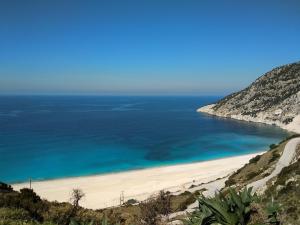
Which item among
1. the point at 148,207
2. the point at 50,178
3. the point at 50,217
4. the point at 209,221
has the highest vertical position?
the point at 209,221

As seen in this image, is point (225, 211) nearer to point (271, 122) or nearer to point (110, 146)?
point (110, 146)

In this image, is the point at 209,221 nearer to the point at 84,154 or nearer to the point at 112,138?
the point at 84,154

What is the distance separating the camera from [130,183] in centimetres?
5381

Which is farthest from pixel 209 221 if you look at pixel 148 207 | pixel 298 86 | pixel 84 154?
pixel 298 86

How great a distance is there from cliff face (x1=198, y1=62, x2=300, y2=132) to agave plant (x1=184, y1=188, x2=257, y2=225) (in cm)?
11670

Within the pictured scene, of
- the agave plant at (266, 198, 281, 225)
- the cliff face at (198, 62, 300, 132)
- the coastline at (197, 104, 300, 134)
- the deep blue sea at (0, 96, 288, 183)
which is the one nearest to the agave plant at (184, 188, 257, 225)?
the agave plant at (266, 198, 281, 225)

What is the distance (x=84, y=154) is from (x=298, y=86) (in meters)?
113

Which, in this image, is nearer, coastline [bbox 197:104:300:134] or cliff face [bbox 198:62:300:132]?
coastline [bbox 197:104:300:134]

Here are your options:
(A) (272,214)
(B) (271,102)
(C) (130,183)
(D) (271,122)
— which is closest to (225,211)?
(A) (272,214)

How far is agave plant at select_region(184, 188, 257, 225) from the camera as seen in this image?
827cm

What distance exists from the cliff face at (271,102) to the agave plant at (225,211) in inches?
4594

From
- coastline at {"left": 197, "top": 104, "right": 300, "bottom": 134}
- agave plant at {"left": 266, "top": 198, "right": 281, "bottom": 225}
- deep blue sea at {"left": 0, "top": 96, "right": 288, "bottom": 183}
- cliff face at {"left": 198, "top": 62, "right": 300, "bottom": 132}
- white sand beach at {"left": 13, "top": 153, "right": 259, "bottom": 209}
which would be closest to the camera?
agave plant at {"left": 266, "top": 198, "right": 281, "bottom": 225}

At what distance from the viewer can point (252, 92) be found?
17325cm

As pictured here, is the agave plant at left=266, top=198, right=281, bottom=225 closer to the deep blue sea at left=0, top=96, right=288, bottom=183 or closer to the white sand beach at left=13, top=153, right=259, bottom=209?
the white sand beach at left=13, top=153, right=259, bottom=209
